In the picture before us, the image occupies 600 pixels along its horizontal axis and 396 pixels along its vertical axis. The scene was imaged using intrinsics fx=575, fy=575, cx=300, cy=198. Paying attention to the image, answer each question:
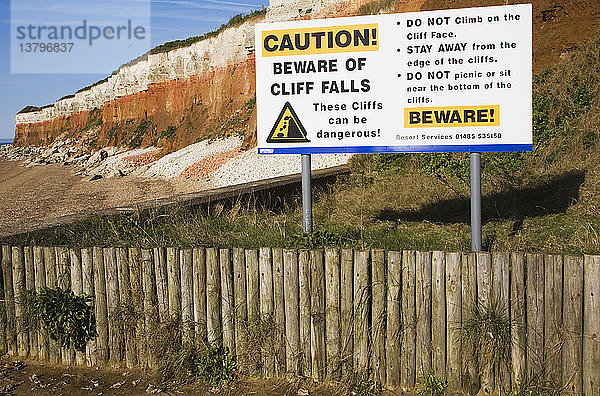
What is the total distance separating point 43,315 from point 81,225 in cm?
190

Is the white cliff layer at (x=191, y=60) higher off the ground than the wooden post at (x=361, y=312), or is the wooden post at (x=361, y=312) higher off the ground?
the white cliff layer at (x=191, y=60)

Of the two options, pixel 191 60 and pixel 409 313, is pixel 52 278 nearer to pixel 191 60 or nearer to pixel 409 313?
pixel 409 313

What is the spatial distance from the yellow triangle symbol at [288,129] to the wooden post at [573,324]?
2.91m

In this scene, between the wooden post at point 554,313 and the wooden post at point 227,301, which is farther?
the wooden post at point 227,301

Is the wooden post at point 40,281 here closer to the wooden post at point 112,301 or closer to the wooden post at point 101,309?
the wooden post at point 101,309

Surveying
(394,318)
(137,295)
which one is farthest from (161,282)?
(394,318)

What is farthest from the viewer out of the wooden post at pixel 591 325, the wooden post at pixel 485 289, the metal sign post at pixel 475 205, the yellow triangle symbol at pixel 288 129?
the yellow triangle symbol at pixel 288 129

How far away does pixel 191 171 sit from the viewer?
2928cm

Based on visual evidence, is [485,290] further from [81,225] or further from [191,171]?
[191,171]

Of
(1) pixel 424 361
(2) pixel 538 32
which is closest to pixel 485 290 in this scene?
(1) pixel 424 361

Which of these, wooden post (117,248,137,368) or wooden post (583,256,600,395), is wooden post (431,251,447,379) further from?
wooden post (117,248,137,368)

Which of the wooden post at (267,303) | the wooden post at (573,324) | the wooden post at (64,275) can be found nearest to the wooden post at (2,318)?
the wooden post at (64,275)

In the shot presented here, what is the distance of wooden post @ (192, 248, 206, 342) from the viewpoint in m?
4.61

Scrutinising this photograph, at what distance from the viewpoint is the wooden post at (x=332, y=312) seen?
4301 mm
